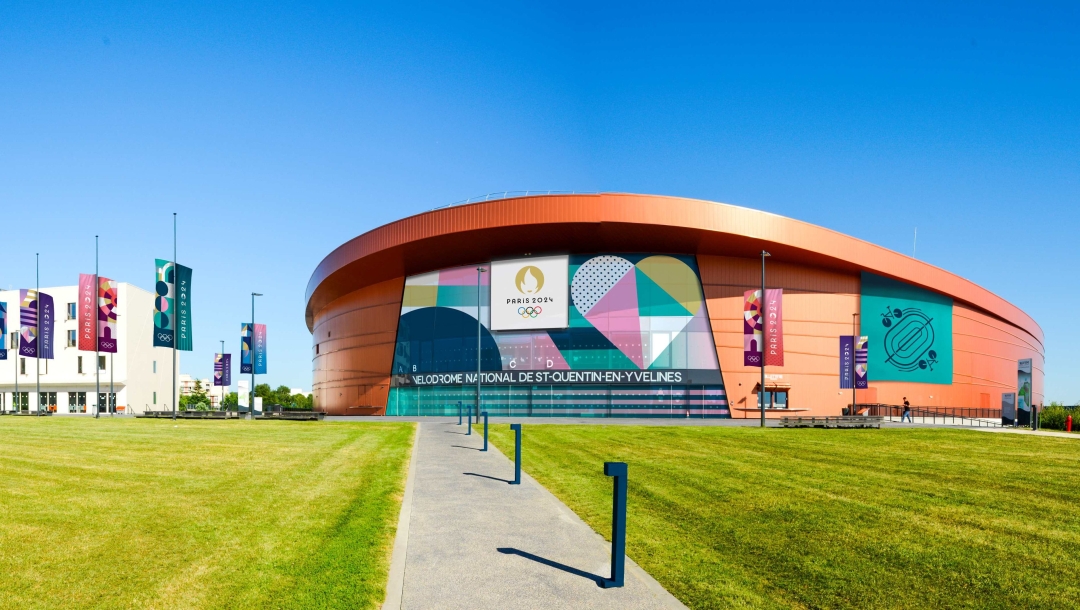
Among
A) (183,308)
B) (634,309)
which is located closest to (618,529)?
(183,308)

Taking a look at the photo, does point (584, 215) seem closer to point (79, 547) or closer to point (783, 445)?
point (783, 445)

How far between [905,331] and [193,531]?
55601mm

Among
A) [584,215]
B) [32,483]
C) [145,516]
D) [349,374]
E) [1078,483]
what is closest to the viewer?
[145,516]

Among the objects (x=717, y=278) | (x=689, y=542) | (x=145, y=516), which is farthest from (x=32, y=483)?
(x=717, y=278)

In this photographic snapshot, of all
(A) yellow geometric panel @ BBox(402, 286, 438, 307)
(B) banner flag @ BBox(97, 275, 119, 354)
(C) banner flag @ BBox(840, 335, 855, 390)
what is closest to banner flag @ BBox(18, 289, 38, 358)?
(B) banner flag @ BBox(97, 275, 119, 354)

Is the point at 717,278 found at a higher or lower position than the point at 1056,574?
higher

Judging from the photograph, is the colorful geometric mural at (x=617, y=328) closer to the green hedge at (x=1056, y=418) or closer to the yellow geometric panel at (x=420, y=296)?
the yellow geometric panel at (x=420, y=296)

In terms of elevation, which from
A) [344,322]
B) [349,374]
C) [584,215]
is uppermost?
[584,215]

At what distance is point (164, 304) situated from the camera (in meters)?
38.5

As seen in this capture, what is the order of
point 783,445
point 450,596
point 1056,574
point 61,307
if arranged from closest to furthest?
point 450,596 < point 1056,574 < point 783,445 < point 61,307

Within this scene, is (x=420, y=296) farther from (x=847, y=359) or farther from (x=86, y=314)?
(x=847, y=359)

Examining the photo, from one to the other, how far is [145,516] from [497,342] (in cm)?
4008

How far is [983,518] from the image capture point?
30.3ft

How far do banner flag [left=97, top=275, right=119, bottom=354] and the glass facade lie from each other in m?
21.8
